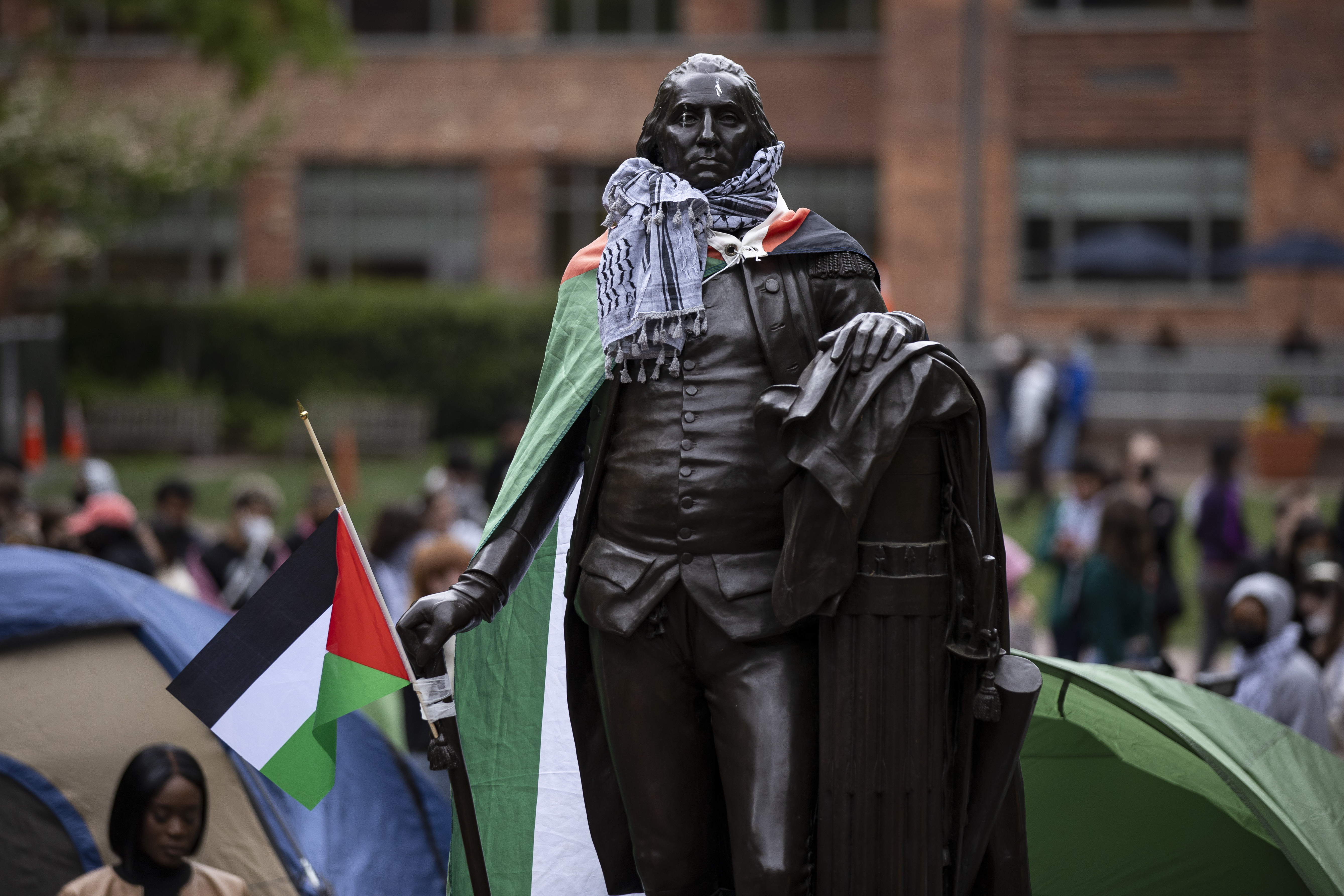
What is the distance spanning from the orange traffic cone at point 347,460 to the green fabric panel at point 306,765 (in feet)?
43.8

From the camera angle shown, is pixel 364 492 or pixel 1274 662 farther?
pixel 364 492

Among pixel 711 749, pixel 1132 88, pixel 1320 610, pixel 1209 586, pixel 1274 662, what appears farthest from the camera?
pixel 1132 88

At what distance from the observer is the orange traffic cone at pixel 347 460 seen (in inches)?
776

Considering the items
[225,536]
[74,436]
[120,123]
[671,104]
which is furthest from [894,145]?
[671,104]

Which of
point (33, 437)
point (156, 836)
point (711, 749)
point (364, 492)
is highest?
point (711, 749)

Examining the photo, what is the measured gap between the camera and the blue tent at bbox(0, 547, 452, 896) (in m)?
5.92

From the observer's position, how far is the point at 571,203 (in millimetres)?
28094

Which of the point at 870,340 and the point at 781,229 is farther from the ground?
the point at 781,229

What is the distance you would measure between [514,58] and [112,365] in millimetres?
8002

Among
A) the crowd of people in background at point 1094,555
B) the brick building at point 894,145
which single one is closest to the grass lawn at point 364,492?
the crowd of people in background at point 1094,555

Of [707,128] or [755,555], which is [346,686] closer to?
[755,555]

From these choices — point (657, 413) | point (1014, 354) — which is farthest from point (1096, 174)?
point (657, 413)

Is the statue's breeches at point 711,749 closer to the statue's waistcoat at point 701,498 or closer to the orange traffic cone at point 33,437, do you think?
the statue's waistcoat at point 701,498

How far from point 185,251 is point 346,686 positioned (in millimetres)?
25361
